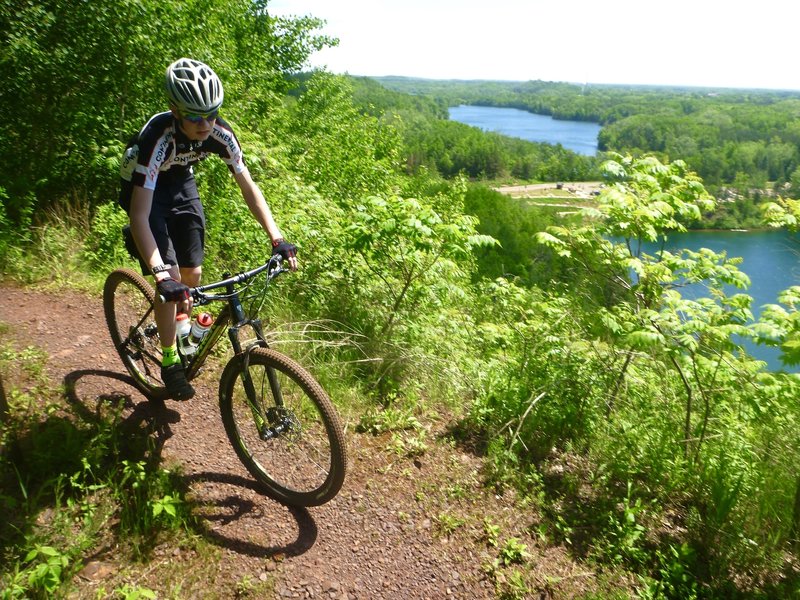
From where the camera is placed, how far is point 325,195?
9.89m

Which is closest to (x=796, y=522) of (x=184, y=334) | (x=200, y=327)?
(x=200, y=327)

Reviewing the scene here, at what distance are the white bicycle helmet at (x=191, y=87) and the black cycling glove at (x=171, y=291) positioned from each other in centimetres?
102

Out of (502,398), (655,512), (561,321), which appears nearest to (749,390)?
(655,512)

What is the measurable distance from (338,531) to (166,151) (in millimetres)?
2536

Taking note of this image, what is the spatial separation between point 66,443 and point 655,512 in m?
3.83

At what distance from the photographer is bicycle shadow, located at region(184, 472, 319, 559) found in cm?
280

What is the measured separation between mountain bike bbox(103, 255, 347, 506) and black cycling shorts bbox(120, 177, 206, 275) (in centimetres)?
38

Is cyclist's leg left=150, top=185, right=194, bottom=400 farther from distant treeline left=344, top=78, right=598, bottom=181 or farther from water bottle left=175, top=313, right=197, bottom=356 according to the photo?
distant treeline left=344, top=78, right=598, bottom=181

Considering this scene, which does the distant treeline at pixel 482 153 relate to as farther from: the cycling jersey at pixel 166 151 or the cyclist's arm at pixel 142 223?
the cyclist's arm at pixel 142 223

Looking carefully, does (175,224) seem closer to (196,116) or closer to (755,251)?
(196,116)

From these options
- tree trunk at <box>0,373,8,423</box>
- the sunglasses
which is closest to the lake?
the sunglasses

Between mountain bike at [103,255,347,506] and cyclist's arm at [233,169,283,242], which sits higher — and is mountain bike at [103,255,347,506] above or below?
below

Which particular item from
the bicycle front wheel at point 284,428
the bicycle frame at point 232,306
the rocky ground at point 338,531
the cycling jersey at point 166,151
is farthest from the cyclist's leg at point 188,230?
the rocky ground at point 338,531

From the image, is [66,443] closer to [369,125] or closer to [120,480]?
[120,480]
